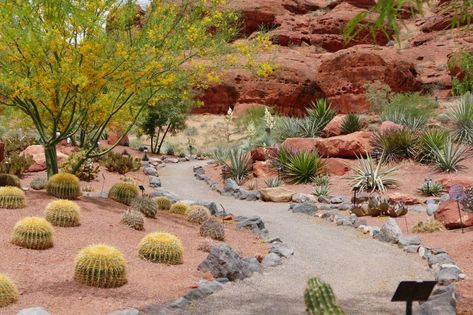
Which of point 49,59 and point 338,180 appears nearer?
point 49,59

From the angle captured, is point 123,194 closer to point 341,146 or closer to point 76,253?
point 76,253

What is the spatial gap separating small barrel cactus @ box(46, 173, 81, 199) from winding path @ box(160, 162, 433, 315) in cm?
469

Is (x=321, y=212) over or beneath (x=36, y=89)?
beneath

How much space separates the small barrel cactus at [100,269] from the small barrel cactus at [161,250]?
1.29 metres

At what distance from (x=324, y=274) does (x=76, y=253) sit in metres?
4.01

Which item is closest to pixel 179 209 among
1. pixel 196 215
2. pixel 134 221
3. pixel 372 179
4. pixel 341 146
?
pixel 196 215

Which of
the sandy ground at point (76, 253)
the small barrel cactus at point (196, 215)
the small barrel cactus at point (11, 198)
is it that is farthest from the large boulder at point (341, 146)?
the small barrel cactus at point (11, 198)

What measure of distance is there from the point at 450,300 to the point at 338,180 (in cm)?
1328

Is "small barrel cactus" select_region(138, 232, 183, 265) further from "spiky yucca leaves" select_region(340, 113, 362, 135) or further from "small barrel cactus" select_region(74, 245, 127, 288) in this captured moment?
"spiky yucca leaves" select_region(340, 113, 362, 135)

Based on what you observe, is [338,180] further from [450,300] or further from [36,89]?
[450,300]

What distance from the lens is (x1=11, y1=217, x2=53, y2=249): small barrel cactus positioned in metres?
8.59

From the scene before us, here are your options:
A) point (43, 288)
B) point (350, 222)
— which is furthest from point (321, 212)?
point (43, 288)

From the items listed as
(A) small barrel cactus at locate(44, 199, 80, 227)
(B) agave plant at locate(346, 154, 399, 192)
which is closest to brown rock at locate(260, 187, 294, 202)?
(B) agave plant at locate(346, 154, 399, 192)

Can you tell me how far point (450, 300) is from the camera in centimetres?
633
